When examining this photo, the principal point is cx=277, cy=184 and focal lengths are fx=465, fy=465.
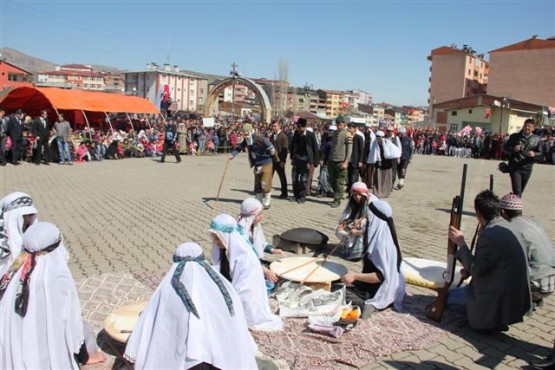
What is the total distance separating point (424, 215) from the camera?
1033 centimetres

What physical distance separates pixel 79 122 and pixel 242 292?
78.9 ft

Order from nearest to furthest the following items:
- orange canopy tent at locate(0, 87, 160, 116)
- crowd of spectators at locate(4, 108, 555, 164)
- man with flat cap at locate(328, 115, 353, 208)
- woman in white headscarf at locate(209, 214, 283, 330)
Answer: woman in white headscarf at locate(209, 214, 283, 330) → man with flat cap at locate(328, 115, 353, 208) → crowd of spectators at locate(4, 108, 555, 164) → orange canopy tent at locate(0, 87, 160, 116)

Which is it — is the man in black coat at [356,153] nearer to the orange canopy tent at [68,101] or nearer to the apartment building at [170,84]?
Result: the orange canopy tent at [68,101]

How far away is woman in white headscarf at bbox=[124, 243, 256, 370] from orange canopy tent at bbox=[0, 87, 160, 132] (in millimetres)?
18580

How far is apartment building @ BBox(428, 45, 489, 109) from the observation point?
67375mm

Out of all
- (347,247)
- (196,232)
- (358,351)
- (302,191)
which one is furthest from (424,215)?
(358,351)

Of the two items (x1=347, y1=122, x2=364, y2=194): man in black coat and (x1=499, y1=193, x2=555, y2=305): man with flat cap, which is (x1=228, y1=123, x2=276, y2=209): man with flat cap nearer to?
(x1=347, y1=122, x2=364, y2=194): man in black coat

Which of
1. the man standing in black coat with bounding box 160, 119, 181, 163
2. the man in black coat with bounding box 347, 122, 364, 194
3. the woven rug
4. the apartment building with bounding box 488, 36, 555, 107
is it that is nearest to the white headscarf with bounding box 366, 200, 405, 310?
the woven rug

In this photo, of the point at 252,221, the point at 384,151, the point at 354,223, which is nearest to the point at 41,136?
the point at 384,151

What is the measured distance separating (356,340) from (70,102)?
19.6 meters

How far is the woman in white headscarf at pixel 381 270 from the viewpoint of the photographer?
4906 millimetres

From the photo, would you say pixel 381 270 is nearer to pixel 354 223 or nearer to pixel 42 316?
pixel 354 223

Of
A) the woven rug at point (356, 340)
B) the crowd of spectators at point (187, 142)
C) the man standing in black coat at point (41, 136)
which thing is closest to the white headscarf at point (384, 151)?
the crowd of spectators at point (187, 142)

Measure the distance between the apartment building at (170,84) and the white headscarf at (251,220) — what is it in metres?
94.8
